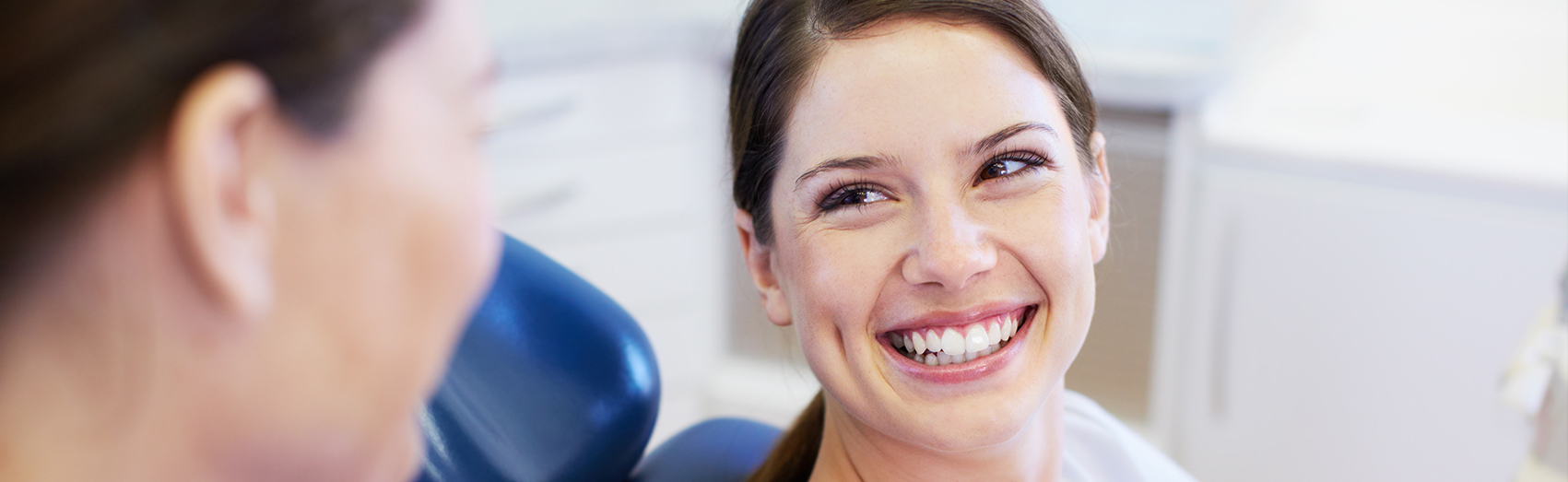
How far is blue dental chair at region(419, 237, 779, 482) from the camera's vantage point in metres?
1.07

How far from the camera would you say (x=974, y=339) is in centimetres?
97

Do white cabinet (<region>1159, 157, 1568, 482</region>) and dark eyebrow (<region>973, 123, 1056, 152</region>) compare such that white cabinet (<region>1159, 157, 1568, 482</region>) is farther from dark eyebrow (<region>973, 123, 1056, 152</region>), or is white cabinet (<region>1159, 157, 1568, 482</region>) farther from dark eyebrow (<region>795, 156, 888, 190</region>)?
dark eyebrow (<region>795, 156, 888, 190</region>)

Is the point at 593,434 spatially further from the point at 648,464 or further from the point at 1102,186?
the point at 1102,186

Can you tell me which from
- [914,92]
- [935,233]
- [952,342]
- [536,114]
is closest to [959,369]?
[952,342]

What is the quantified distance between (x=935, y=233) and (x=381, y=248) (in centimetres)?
56

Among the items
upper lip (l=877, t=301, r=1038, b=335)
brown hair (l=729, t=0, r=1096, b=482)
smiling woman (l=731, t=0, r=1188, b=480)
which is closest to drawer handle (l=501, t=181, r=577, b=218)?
brown hair (l=729, t=0, r=1096, b=482)

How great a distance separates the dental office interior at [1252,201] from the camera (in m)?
1.75

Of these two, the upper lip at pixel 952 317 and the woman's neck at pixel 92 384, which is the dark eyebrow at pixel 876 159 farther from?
the woman's neck at pixel 92 384

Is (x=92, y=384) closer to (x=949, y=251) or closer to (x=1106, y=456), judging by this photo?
(x=949, y=251)

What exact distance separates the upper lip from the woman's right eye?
0.10 meters

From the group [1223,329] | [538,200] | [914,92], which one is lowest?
[538,200]

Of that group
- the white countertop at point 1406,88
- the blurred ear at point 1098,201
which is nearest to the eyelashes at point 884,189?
the blurred ear at point 1098,201

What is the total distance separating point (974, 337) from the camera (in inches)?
38.1

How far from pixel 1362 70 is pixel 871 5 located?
5.14 feet
